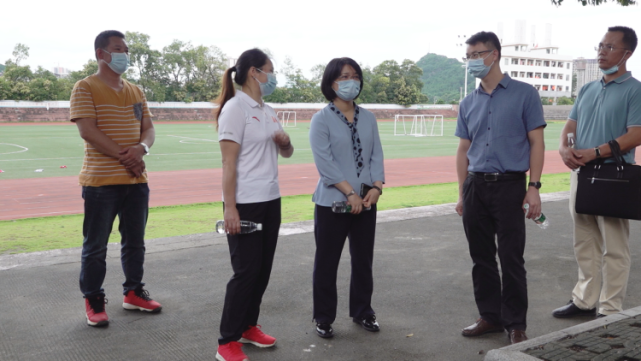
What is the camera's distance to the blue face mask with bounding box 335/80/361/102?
3.78 metres

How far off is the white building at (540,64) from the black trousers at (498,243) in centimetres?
11177

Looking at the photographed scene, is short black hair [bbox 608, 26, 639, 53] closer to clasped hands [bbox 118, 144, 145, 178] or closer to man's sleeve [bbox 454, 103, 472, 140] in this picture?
man's sleeve [bbox 454, 103, 472, 140]

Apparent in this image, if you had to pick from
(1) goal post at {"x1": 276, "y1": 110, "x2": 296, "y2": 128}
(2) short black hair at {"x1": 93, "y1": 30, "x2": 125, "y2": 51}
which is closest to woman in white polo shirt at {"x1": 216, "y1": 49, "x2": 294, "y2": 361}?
(2) short black hair at {"x1": 93, "y1": 30, "x2": 125, "y2": 51}

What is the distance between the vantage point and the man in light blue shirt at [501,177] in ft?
12.2

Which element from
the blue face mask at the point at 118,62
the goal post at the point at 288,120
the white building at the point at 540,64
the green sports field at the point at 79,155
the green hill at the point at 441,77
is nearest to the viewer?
the blue face mask at the point at 118,62

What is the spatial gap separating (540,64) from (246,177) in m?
123

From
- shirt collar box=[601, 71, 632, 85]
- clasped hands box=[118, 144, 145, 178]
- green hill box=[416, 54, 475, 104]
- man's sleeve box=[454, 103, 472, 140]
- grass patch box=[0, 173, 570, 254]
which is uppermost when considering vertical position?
green hill box=[416, 54, 475, 104]

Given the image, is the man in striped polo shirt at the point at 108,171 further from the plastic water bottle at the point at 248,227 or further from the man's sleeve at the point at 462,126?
the man's sleeve at the point at 462,126

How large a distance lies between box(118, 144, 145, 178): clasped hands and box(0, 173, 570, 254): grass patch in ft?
10.0

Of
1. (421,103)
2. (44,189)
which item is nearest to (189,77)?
(421,103)

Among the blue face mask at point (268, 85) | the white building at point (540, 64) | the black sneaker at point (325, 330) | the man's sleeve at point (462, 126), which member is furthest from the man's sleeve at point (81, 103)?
the white building at point (540, 64)

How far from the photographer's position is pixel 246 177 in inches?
136

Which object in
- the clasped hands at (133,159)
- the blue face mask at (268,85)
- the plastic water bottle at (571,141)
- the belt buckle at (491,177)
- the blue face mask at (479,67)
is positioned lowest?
the belt buckle at (491,177)

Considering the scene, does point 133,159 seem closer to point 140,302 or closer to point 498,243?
point 140,302
